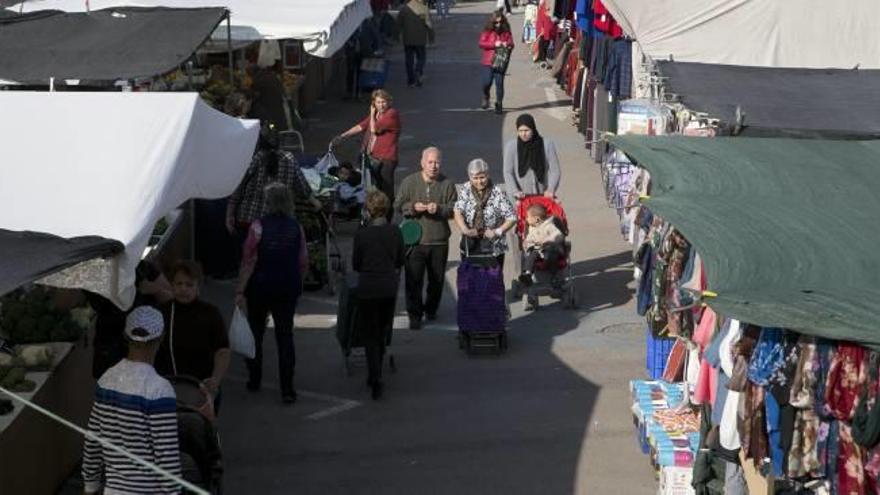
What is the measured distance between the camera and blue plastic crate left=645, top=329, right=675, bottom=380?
12852mm

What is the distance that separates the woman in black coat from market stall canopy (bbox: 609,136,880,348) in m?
2.34

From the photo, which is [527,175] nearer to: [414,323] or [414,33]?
[414,323]

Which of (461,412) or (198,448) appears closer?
(198,448)

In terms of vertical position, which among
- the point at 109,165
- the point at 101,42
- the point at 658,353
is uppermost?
the point at 101,42

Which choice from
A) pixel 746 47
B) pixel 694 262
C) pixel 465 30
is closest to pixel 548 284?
pixel 746 47

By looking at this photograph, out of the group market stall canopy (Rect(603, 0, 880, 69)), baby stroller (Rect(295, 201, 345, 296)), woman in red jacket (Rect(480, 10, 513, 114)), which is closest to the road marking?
baby stroller (Rect(295, 201, 345, 296))

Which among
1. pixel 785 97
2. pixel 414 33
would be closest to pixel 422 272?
pixel 785 97

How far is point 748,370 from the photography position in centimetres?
902

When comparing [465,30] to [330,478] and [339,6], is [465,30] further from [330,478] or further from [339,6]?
[330,478]

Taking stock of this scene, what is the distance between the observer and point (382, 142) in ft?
59.5

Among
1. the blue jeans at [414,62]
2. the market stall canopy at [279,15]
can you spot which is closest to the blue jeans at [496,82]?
the blue jeans at [414,62]

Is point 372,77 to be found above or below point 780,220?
below

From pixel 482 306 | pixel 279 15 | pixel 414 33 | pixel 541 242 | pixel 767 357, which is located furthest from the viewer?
pixel 414 33

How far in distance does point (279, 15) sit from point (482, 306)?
6390 millimetres
